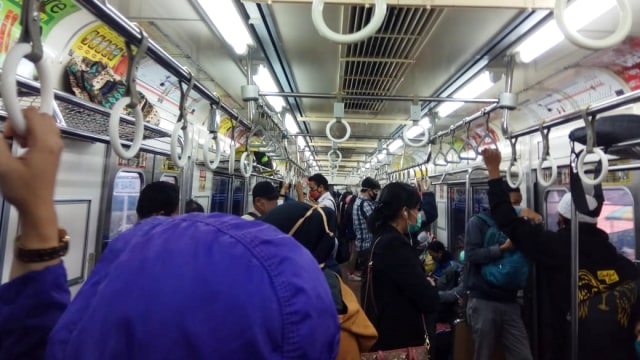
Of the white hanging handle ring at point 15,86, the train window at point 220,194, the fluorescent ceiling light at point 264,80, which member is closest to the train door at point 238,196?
the train window at point 220,194

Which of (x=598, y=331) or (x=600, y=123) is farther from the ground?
(x=600, y=123)

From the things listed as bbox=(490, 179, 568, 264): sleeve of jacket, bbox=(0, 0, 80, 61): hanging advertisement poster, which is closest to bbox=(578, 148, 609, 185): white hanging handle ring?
bbox=(490, 179, 568, 264): sleeve of jacket

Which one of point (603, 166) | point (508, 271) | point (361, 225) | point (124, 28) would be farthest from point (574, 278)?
point (124, 28)

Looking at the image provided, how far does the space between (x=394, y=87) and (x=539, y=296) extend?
110 inches

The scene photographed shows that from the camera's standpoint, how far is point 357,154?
10664mm

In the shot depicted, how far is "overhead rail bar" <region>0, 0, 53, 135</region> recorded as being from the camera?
0.65m

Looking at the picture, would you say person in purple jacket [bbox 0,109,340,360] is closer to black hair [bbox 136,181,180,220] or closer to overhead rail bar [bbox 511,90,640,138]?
overhead rail bar [bbox 511,90,640,138]

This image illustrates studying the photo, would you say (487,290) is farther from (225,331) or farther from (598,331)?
(225,331)

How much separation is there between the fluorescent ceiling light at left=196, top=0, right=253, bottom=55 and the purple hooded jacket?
187cm

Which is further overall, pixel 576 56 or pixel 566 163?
pixel 566 163

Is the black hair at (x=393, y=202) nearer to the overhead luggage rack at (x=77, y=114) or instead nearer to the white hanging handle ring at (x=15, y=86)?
the overhead luggage rack at (x=77, y=114)

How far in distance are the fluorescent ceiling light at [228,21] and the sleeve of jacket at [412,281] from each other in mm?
1738

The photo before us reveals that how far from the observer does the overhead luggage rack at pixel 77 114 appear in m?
1.49

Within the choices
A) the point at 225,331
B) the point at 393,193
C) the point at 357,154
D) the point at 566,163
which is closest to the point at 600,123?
the point at 393,193
